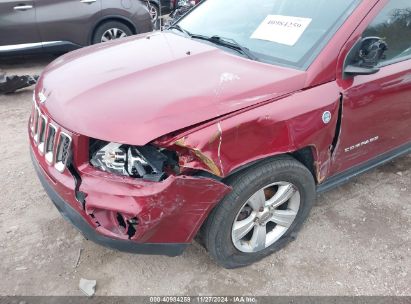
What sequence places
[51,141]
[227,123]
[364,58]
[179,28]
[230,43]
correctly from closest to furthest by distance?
[227,123] → [51,141] → [364,58] → [230,43] → [179,28]

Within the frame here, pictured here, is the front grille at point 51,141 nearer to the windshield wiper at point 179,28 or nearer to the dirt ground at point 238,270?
the dirt ground at point 238,270

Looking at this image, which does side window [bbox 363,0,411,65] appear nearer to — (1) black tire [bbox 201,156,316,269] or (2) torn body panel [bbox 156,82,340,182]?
(2) torn body panel [bbox 156,82,340,182]

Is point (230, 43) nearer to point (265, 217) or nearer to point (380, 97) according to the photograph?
point (380, 97)

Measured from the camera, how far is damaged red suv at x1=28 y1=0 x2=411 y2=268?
1912 millimetres

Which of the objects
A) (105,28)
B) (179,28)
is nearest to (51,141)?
(179,28)

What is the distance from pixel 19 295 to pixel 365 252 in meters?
2.24

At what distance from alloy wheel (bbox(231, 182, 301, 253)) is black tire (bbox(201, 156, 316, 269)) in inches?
1.7

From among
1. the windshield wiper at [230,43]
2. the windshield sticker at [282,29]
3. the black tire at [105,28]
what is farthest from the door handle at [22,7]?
the windshield sticker at [282,29]

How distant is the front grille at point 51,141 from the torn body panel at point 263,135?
1.80 ft

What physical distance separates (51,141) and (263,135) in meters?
1.19

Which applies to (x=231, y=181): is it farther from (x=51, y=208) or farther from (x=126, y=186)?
(x=51, y=208)

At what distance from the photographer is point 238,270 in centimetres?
248

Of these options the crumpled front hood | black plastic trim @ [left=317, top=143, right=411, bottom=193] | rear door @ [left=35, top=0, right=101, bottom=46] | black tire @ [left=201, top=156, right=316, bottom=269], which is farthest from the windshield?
rear door @ [left=35, top=0, right=101, bottom=46]

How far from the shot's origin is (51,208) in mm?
2986
